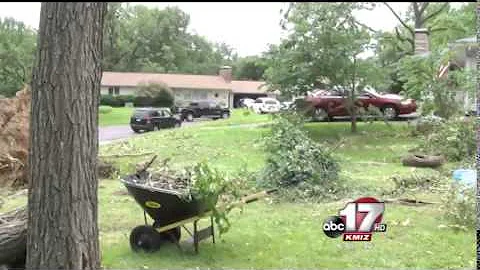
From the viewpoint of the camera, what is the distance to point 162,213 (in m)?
5.80

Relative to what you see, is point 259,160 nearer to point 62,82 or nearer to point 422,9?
point 62,82

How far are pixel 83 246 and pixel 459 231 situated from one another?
4552 millimetres

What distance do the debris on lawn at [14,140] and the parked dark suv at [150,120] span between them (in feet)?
52.4

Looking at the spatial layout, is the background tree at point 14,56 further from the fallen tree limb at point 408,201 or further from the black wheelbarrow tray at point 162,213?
the fallen tree limb at point 408,201

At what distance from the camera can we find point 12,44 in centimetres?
3291

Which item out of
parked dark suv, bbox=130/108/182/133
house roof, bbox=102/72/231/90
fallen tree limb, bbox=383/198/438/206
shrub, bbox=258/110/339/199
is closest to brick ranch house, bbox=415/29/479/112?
shrub, bbox=258/110/339/199

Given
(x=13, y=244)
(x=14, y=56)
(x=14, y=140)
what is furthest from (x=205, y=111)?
(x=13, y=244)

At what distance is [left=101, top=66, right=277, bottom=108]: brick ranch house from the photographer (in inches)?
2291

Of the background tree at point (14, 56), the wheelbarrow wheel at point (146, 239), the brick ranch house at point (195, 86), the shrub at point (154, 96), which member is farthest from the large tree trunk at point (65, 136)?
the brick ranch house at point (195, 86)

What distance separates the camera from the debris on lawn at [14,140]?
35.9 feet

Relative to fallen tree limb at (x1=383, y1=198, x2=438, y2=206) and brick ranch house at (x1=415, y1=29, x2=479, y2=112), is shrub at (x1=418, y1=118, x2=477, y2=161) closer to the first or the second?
brick ranch house at (x1=415, y1=29, x2=479, y2=112)

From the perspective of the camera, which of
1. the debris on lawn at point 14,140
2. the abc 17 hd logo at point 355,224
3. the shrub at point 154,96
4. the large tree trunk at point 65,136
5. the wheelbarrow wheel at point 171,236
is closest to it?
the large tree trunk at point 65,136

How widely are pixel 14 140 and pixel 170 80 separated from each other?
1961 inches

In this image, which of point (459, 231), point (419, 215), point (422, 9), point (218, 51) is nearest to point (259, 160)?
point (419, 215)
